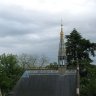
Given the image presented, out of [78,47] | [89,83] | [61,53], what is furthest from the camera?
[78,47]

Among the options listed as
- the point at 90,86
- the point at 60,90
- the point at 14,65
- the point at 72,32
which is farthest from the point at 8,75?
the point at 60,90

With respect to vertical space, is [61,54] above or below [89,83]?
above

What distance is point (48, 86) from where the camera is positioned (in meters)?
67.6

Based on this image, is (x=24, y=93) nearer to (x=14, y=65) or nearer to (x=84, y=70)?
(x=84, y=70)

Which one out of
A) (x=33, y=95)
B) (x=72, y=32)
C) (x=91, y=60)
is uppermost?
(x=72, y=32)

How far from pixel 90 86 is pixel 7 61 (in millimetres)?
34918

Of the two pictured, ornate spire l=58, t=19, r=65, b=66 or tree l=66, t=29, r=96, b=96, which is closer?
ornate spire l=58, t=19, r=65, b=66

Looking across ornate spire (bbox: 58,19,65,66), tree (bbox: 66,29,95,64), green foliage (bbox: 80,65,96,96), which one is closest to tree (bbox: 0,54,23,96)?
tree (bbox: 66,29,95,64)

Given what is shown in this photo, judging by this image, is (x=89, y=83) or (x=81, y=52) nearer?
(x=89, y=83)

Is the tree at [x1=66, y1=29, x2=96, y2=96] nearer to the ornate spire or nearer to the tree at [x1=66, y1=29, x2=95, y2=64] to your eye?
the tree at [x1=66, y1=29, x2=95, y2=64]

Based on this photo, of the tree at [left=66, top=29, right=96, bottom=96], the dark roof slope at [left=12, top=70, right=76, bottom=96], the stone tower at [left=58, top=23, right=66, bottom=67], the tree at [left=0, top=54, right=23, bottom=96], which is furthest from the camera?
the tree at [left=0, top=54, right=23, bottom=96]

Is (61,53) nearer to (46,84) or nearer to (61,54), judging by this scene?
(61,54)

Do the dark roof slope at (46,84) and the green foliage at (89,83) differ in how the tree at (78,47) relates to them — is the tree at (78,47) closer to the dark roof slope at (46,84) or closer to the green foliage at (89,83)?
the green foliage at (89,83)

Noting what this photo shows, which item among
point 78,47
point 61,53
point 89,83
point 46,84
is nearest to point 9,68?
point 78,47
